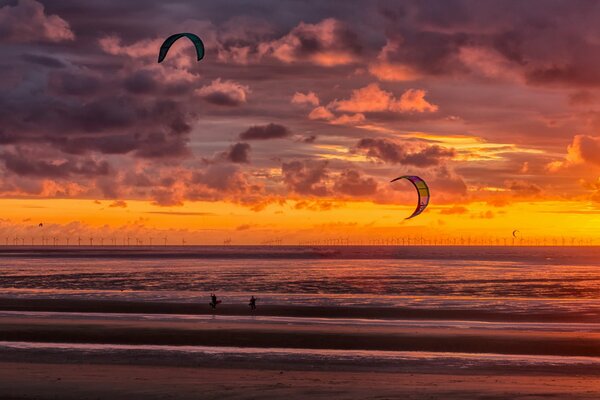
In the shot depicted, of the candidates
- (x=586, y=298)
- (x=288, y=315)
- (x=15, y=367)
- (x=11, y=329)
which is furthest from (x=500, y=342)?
(x=586, y=298)

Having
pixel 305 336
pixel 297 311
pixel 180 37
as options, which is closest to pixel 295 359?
pixel 305 336

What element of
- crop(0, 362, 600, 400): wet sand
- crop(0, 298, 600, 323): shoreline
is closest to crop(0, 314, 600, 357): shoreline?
crop(0, 298, 600, 323): shoreline

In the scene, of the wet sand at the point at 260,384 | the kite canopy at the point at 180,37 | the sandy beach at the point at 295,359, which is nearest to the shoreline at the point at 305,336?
the sandy beach at the point at 295,359

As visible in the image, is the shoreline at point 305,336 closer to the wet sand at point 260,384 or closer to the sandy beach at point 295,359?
the sandy beach at point 295,359

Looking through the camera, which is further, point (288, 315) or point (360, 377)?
point (288, 315)

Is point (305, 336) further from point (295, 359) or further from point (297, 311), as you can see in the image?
point (297, 311)

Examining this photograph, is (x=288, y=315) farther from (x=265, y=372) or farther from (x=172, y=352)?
(x=265, y=372)

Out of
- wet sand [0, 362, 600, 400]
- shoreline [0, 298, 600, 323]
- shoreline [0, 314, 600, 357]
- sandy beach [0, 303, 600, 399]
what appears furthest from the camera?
shoreline [0, 298, 600, 323]

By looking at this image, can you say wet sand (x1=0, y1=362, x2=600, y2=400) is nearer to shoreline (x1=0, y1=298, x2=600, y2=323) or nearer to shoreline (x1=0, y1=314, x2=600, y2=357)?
shoreline (x1=0, y1=314, x2=600, y2=357)

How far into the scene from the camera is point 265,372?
23688 millimetres

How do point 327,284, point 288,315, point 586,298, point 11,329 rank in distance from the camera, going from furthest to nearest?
point 327,284 < point 586,298 < point 288,315 < point 11,329

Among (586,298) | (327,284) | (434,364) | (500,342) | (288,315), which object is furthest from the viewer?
(327,284)

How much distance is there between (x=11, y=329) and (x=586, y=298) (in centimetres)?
3873

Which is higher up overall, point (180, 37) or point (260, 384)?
point (180, 37)
